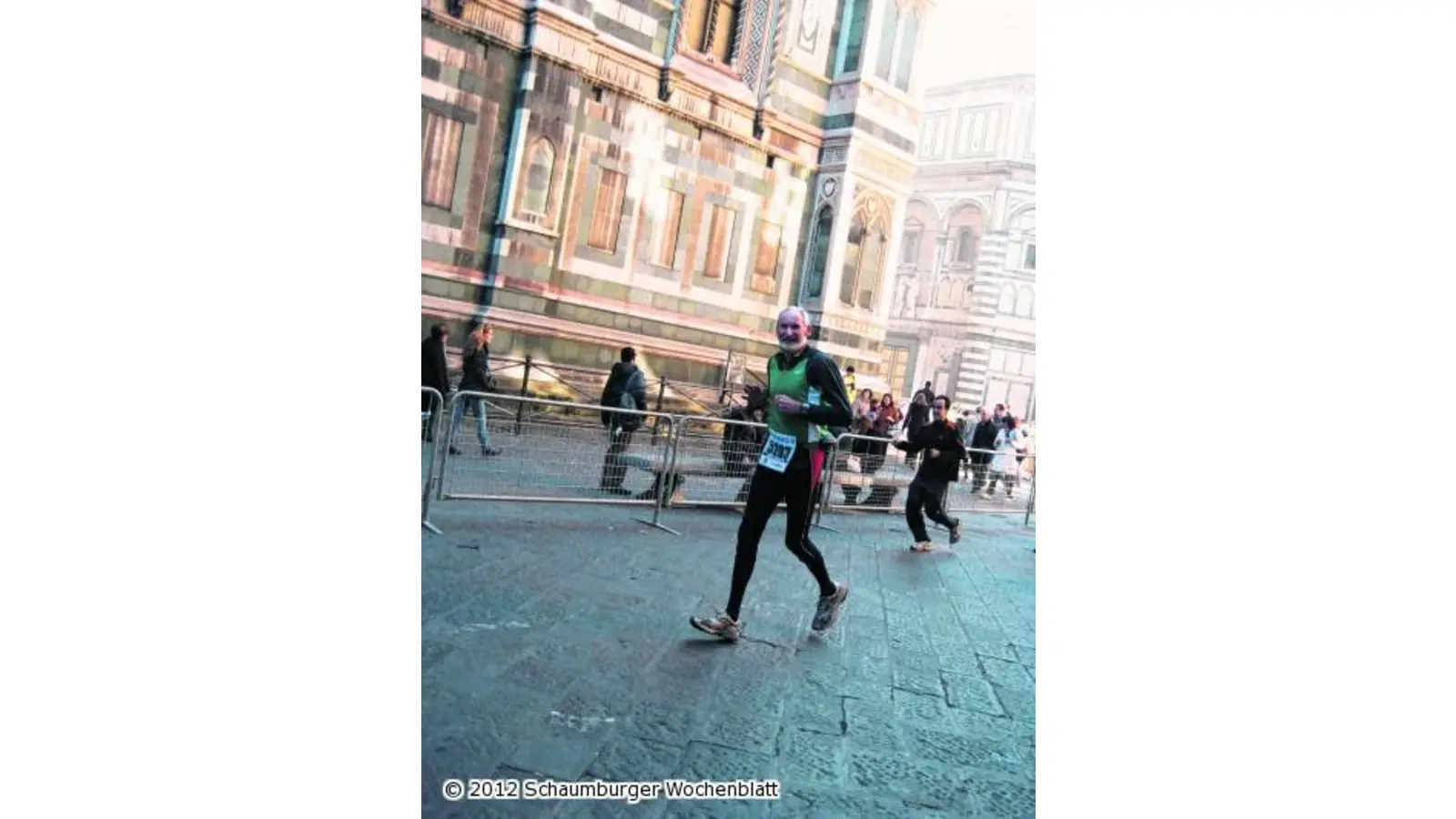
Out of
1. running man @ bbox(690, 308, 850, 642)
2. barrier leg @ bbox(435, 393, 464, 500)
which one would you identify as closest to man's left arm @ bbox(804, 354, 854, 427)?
running man @ bbox(690, 308, 850, 642)

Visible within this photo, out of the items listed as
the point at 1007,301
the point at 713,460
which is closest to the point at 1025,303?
the point at 1007,301

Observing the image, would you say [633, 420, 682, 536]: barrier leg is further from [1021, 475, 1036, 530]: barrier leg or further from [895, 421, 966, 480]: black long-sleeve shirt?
[1021, 475, 1036, 530]: barrier leg

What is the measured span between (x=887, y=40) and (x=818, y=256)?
5.27 feet

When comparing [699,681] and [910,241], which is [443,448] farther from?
[910,241]

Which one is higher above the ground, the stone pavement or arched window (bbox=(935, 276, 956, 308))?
arched window (bbox=(935, 276, 956, 308))

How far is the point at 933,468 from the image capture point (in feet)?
19.8

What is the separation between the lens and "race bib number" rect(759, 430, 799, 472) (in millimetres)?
3123

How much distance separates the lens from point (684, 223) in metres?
5.67

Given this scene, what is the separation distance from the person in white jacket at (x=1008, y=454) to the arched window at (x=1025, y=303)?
1.22 meters

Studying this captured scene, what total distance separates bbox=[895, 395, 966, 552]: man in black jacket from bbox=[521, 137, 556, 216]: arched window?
2748 mm

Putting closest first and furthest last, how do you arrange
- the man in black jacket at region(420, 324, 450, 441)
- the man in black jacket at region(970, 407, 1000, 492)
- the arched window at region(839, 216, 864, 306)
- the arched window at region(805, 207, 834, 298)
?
the man in black jacket at region(420, 324, 450, 441)
the arched window at region(805, 207, 834, 298)
the arched window at region(839, 216, 864, 306)
the man in black jacket at region(970, 407, 1000, 492)
